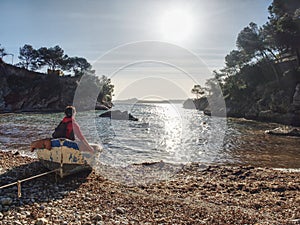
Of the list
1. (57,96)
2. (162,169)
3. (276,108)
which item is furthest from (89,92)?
(162,169)

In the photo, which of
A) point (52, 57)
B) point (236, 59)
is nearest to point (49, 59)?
point (52, 57)

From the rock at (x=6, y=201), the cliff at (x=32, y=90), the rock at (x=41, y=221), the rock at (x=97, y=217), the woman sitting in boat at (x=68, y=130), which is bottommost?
the rock at (x=97, y=217)

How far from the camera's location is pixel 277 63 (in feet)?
198

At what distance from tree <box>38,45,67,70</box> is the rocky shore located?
96.2 meters

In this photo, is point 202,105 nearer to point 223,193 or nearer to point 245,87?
point 245,87

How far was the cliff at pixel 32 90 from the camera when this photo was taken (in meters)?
83.9

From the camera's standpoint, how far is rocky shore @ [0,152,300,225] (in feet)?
20.1

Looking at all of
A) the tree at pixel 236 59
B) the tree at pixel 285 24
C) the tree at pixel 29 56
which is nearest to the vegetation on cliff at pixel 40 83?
the tree at pixel 29 56

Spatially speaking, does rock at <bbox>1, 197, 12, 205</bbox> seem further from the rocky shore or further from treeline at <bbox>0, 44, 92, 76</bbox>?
treeline at <bbox>0, 44, 92, 76</bbox>

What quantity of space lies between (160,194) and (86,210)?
3039 mm

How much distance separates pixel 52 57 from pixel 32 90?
54.9ft

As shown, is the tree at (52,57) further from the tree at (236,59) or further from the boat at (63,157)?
the boat at (63,157)

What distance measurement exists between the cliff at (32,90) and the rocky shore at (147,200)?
80976 millimetres

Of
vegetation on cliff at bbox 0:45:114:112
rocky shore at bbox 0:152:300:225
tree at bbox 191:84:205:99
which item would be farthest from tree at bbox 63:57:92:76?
rocky shore at bbox 0:152:300:225
